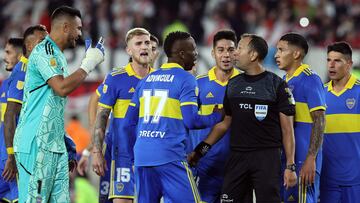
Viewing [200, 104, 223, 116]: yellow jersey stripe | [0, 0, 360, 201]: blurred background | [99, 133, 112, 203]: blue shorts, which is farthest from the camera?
[0, 0, 360, 201]: blurred background

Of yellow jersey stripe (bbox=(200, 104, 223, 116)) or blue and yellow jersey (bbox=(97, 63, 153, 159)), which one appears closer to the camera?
yellow jersey stripe (bbox=(200, 104, 223, 116))

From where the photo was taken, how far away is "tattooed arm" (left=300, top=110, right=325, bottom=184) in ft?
30.1

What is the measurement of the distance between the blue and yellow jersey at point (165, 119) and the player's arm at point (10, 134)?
152cm

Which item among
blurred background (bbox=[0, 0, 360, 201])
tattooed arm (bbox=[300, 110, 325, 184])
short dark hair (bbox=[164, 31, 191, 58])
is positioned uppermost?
blurred background (bbox=[0, 0, 360, 201])

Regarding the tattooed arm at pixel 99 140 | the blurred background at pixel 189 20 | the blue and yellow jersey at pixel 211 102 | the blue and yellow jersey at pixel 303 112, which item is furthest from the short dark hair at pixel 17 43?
the blurred background at pixel 189 20

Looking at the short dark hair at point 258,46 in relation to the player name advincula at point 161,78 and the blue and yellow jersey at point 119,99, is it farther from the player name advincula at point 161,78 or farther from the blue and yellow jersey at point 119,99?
the blue and yellow jersey at point 119,99

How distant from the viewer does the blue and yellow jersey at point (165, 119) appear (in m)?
8.82

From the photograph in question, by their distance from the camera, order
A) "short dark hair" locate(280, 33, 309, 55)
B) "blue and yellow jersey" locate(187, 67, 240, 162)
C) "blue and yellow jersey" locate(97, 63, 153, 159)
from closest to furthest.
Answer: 1. "short dark hair" locate(280, 33, 309, 55)
2. "blue and yellow jersey" locate(187, 67, 240, 162)
3. "blue and yellow jersey" locate(97, 63, 153, 159)

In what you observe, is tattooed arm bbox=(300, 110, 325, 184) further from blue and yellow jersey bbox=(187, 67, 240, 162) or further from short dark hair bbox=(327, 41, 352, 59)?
short dark hair bbox=(327, 41, 352, 59)

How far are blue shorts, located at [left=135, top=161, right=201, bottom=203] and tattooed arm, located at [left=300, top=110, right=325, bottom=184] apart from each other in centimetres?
125

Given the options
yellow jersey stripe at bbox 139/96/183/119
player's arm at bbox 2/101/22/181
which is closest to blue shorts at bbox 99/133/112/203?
player's arm at bbox 2/101/22/181

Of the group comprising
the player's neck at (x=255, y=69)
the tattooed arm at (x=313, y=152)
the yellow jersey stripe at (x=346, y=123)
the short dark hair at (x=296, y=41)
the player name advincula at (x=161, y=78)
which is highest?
the short dark hair at (x=296, y=41)

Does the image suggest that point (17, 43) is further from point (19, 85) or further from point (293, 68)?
point (293, 68)

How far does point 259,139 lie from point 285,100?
0.50m
